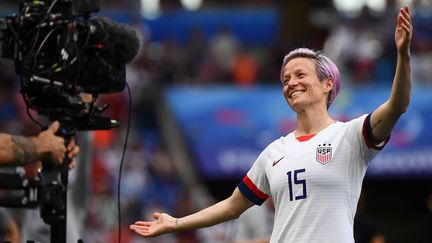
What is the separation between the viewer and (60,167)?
646cm

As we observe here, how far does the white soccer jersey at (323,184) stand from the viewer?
17.7 ft

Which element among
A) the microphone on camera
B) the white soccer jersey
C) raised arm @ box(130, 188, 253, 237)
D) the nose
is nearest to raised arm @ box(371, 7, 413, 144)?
the white soccer jersey

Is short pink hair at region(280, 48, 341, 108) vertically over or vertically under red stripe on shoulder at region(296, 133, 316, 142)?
over

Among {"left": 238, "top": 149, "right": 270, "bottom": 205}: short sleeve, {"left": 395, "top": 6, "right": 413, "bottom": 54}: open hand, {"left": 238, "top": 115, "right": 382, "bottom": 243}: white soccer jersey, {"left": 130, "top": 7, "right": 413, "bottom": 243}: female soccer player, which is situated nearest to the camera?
{"left": 395, "top": 6, "right": 413, "bottom": 54}: open hand

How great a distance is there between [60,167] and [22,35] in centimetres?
82

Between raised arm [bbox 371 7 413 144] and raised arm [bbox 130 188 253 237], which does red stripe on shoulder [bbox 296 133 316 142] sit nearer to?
raised arm [bbox 371 7 413 144]

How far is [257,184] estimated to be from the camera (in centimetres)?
589

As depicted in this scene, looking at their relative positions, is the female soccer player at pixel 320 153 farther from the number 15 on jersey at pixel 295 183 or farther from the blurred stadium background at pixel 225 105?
the blurred stadium background at pixel 225 105

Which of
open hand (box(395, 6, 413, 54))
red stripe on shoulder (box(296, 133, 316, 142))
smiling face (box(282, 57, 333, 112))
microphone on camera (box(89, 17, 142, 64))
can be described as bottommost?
red stripe on shoulder (box(296, 133, 316, 142))

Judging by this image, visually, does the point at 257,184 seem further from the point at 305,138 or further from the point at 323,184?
the point at 323,184

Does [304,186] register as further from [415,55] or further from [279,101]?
[415,55]

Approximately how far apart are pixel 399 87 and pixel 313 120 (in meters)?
0.62

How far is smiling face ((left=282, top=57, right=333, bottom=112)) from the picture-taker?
5672 millimetres

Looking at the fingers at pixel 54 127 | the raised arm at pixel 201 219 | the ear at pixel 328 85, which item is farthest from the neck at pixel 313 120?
the fingers at pixel 54 127
